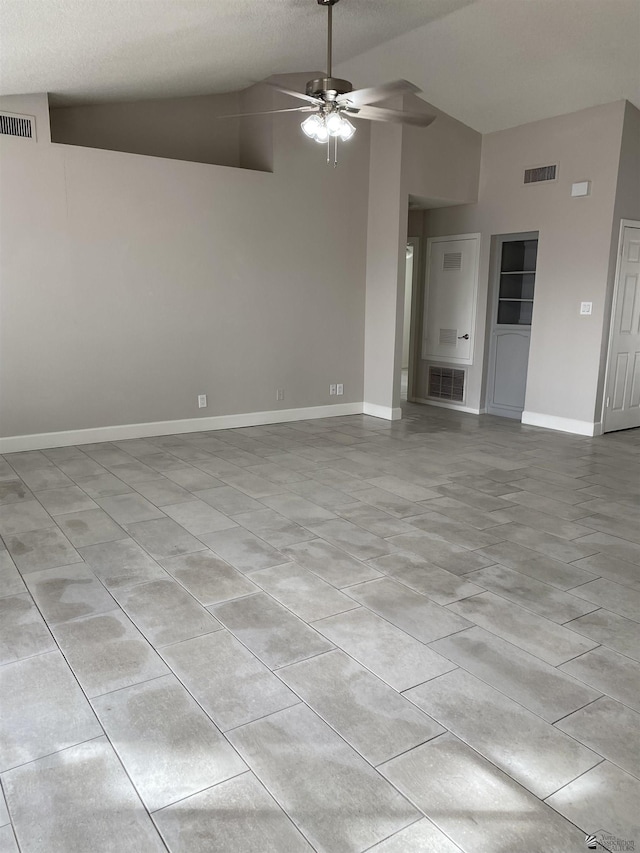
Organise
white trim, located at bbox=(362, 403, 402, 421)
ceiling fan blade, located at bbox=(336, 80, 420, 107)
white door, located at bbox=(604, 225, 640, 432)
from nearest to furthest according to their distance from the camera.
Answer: ceiling fan blade, located at bbox=(336, 80, 420, 107), white door, located at bbox=(604, 225, 640, 432), white trim, located at bbox=(362, 403, 402, 421)

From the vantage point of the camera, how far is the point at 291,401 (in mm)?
7180

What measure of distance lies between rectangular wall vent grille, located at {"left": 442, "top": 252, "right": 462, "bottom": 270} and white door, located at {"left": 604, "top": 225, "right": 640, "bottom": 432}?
6.48 ft

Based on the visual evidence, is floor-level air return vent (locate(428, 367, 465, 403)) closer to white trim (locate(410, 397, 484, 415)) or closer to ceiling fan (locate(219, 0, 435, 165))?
white trim (locate(410, 397, 484, 415))

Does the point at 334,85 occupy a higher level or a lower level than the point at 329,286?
higher

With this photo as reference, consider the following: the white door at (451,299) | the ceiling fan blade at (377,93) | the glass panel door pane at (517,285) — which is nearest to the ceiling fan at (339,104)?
the ceiling fan blade at (377,93)

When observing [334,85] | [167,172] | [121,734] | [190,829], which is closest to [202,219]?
[167,172]

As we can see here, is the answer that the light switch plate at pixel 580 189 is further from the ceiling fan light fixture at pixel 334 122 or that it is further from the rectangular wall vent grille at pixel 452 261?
the ceiling fan light fixture at pixel 334 122

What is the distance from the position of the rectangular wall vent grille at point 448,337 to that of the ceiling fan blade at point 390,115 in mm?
3803

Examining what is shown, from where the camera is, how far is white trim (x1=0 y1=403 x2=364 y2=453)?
568 cm

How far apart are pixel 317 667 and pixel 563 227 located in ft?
18.7

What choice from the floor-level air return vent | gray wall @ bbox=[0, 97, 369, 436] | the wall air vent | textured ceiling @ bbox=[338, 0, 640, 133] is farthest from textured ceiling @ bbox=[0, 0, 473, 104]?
the floor-level air return vent

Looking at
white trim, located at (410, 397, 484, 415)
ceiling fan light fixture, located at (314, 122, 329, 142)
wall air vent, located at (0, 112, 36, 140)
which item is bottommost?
white trim, located at (410, 397, 484, 415)

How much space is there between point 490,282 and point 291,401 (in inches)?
109

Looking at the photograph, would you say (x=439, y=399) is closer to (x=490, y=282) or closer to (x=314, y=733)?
(x=490, y=282)
